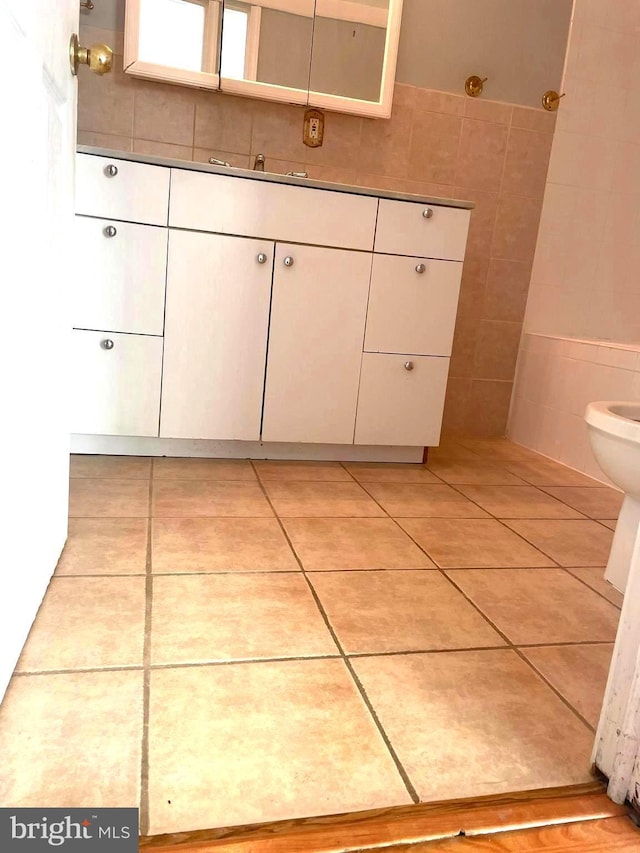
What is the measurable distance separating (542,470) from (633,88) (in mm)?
1810

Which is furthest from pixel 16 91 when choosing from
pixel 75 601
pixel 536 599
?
pixel 536 599

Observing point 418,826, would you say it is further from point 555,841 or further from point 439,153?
point 439,153

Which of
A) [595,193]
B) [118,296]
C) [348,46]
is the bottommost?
[118,296]

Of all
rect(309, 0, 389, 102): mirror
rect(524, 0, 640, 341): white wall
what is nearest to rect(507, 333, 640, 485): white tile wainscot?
rect(524, 0, 640, 341): white wall

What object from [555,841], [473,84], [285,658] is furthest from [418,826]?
[473,84]

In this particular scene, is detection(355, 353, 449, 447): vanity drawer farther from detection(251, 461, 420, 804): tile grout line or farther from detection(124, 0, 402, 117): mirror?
detection(124, 0, 402, 117): mirror

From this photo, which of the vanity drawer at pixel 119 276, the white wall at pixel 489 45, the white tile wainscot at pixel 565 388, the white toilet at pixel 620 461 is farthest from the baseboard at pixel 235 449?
the white wall at pixel 489 45

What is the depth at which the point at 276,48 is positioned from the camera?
246cm

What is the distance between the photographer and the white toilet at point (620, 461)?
1.33 meters

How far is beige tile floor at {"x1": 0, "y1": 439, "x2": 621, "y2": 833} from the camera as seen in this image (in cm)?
82

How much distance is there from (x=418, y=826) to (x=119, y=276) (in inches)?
67.0

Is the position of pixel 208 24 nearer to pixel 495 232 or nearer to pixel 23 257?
pixel 495 232

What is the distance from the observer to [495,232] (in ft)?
9.50

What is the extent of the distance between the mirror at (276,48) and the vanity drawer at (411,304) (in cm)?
78
